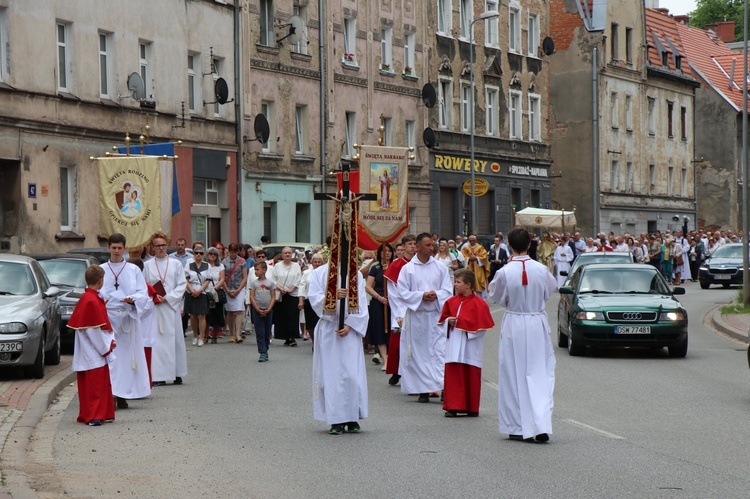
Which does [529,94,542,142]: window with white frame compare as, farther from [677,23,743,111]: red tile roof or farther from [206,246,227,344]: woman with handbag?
[206,246,227,344]: woman with handbag

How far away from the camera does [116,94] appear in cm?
3750

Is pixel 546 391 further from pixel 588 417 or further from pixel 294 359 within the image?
pixel 294 359

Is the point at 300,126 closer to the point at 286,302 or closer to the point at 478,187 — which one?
the point at 478,187

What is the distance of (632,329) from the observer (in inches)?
870

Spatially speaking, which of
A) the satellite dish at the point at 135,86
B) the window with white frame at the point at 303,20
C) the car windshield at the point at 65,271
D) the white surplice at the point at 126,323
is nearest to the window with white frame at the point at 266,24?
the window with white frame at the point at 303,20

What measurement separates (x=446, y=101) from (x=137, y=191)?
3240cm

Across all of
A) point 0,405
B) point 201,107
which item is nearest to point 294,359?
point 0,405

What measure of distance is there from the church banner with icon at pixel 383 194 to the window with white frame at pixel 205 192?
12.7m

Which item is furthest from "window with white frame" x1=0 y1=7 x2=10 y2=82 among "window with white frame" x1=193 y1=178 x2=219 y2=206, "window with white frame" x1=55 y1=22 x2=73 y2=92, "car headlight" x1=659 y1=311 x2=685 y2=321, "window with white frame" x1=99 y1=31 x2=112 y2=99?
"car headlight" x1=659 y1=311 x2=685 y2=321

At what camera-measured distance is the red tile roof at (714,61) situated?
8381 cm

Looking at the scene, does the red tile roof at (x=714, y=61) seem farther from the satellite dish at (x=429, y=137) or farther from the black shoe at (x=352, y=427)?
the black shoe at (x=352, y=427)

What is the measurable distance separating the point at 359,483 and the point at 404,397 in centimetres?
675

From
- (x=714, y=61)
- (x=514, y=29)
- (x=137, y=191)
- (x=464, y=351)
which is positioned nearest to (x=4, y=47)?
(x=137, y=191)

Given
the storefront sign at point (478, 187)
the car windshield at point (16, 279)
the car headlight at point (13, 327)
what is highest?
the storefront sign at point (478, 187)
